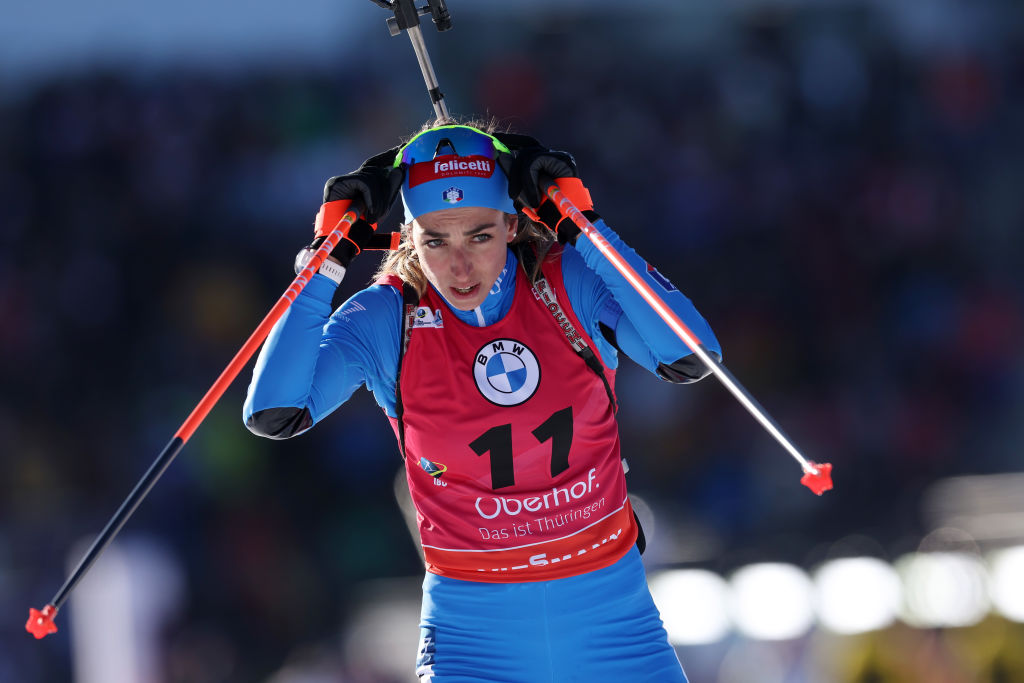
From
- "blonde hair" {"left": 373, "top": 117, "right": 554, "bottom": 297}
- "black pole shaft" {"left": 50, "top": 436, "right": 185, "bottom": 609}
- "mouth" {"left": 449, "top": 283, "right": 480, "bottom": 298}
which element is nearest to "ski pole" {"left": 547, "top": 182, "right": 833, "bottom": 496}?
"blonde hair" {"left": 373, "top": 117, "right": 554, "bottom": 297}

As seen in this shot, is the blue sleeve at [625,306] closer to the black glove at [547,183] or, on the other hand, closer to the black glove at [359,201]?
the black glove at [547,183]

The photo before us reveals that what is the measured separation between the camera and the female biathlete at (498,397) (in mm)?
2775

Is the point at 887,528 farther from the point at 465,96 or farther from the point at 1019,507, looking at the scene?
the point at 465,96

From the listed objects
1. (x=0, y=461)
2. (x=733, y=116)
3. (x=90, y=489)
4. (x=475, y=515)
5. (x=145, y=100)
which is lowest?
(x=475, y=515)

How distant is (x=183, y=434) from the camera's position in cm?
264

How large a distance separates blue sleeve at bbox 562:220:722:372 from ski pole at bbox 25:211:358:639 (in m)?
0.63

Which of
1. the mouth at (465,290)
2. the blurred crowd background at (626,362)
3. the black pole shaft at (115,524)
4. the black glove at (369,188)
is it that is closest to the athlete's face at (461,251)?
the mouth at (465,290)

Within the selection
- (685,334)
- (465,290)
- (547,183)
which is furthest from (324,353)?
(685,334)

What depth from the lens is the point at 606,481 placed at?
292 cm

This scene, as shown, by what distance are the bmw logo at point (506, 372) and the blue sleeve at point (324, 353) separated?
24 cm

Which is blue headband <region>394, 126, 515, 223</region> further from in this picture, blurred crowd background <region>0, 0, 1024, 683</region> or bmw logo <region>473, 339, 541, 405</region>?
blurred crowd background <region>0, 0, 1024, 683</region>

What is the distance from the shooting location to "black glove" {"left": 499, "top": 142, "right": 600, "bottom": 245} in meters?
2.98

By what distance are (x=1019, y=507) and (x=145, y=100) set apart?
23.1 feet

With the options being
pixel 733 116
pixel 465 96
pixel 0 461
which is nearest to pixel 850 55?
pixel 733 116
